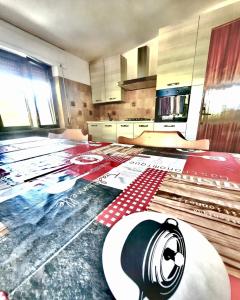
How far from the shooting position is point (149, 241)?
25cm

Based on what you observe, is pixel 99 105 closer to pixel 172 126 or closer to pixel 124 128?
pixel 124 128

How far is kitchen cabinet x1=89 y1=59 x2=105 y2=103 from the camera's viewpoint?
3254 mm

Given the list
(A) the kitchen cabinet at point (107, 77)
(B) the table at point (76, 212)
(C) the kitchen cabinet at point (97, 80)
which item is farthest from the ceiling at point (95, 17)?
(B) the table at point (76, 212)

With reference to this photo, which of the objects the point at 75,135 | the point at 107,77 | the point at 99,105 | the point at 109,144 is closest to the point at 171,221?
the point at 109,144

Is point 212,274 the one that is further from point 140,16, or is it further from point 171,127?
point 140,16

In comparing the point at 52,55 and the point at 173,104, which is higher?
the point at 52,55

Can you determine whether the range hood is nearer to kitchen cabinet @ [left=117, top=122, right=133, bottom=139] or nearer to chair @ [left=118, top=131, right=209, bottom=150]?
kitchen cabinet @ [left=117, top=122, right=133, bottom=139]

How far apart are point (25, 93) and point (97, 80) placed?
1.59 metres

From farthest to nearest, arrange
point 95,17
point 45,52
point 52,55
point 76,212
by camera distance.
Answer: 1. point 52,55
2. point 45,52
3. point 95,17
4. point 76,212

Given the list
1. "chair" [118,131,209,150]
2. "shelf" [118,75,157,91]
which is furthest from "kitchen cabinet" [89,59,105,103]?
"chair" [118,131,209,150]

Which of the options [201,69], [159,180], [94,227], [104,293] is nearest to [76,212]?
[94,227]

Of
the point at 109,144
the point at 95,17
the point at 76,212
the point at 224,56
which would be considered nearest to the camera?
the point at 76,212

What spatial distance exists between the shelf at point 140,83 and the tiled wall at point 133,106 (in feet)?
0.36

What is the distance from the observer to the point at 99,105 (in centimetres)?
377
